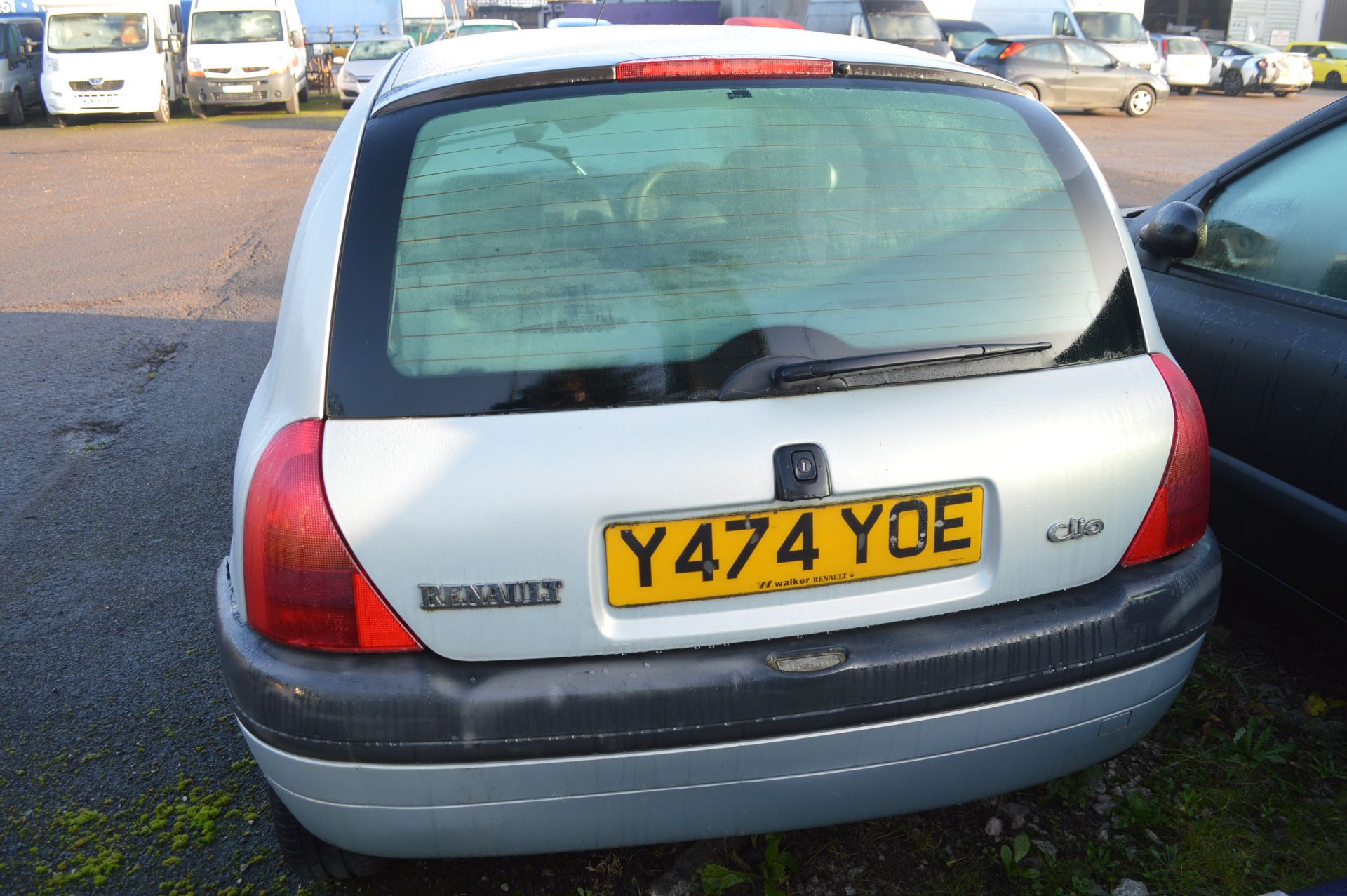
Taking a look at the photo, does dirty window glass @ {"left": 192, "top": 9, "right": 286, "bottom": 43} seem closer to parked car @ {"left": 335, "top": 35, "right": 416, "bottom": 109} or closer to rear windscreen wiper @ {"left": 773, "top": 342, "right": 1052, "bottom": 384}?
parked car @ {"left": 335, "top": 35, "right": 416, "bottom": 109}

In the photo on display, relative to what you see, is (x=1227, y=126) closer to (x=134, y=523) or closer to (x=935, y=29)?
(x=935, y=29)

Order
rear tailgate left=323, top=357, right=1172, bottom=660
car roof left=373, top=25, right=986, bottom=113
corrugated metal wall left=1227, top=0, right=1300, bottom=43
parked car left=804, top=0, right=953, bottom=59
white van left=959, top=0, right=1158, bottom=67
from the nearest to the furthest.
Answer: rear tailgate left=323, top=357, right=1172, bottom=660 → car roof left=373, top=25, right=986, bottom=113 → parked car left=804, top=0, right=953, bottom=59 → white van left=959, top=0, right=1158, bottom=67 → corrugated metal wall left=1227, top=0, right=1300, bottom=43

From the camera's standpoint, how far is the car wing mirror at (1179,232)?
10.4 feet

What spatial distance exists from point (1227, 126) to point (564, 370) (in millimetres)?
20378

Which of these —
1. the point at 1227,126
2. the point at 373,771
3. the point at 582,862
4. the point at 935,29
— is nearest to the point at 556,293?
the point at 373,771

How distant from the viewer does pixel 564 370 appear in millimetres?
1837

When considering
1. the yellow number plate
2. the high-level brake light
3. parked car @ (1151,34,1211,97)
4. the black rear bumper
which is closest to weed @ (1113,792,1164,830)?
the black rear bumper

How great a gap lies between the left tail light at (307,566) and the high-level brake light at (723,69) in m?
0.89

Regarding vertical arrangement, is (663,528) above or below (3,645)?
above

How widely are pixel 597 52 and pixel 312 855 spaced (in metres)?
1.71

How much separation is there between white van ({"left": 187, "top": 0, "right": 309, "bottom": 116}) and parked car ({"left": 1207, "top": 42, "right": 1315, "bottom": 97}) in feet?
69.4

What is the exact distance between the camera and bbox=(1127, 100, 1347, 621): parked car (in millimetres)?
2697

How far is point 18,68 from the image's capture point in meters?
19.6

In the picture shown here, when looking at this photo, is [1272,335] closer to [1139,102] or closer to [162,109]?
[1139,102]
